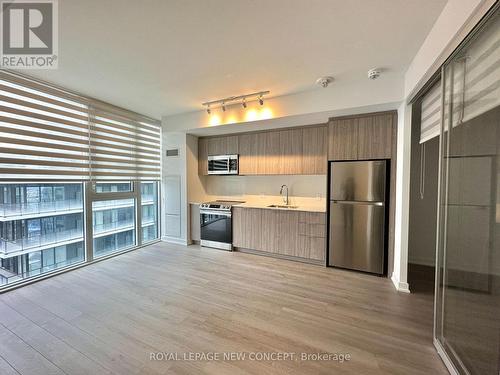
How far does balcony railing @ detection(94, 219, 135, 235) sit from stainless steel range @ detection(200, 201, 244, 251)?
1.39 meters

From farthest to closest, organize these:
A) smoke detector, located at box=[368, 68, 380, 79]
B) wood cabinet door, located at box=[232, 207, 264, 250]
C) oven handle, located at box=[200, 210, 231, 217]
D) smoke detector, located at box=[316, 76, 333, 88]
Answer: oven handle, located at box=[200, 210, 231, 217] → wood cabinet door, located at box=[232, 207, 264, 250] → smoke detector, located at box=[316, 76, 333, 88] → smoke detector, located at box=[368, 68, 380, 79]

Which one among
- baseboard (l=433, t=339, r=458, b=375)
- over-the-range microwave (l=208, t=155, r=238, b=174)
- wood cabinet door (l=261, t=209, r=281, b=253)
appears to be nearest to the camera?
baseboard (l=433, t=339, r=458, b=375)

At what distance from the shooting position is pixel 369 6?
161 cm

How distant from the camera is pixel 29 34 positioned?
6.46ft

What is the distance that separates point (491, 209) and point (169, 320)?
2608mm

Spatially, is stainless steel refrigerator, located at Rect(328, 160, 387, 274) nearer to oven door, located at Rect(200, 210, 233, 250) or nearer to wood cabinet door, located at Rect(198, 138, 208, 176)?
oven door, located at Rect(200, 210, 233, 250)

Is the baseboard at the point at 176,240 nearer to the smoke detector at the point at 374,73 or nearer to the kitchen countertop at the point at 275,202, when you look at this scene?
the kitchen countertop at the point at 275,202

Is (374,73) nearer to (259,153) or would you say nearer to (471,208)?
(471,208)

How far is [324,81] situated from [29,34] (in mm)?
3018

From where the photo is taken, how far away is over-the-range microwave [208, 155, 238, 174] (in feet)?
14.4

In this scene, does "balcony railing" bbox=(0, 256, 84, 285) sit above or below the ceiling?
below

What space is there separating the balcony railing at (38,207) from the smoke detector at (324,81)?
392 cm

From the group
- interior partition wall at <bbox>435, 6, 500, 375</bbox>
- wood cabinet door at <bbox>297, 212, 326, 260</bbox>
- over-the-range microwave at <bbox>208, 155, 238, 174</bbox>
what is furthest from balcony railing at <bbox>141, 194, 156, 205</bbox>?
interior partition wall at <bbox>435, 6, 500, 375</bbox>

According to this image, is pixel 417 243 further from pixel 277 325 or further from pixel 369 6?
pixel 369 6
